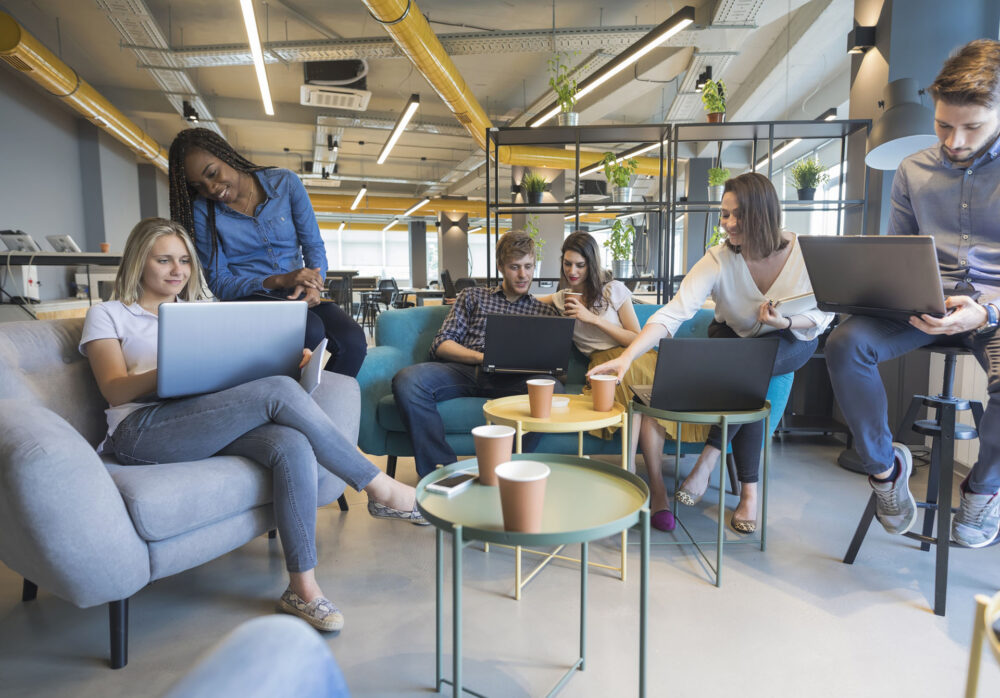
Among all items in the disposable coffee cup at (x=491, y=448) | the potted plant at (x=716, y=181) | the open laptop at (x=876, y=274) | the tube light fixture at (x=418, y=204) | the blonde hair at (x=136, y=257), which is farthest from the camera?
the tube light fixture at (x=418, y=204)

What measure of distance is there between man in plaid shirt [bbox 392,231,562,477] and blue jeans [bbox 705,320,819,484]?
27.3 inches

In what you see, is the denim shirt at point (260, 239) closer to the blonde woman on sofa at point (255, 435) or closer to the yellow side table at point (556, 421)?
the blonde woman on sofa at point (255, 435)

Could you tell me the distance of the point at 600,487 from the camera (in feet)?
4.33

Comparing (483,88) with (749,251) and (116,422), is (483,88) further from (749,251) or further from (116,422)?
(116,422)

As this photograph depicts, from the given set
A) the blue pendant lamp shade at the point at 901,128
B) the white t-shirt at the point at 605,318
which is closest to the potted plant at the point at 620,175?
the white t-shirt at the point at 605,318

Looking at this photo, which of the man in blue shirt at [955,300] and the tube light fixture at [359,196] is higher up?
the tube light fixture at [359,196]

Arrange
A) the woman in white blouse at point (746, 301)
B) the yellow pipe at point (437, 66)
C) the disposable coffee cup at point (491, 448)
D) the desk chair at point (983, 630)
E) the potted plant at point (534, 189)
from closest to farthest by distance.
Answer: the desk chair at point (983, 630) < the disposable coffee cup at point (491, 448) < the woman in white blouse at point (746, 301) < the potted plant at point (534, 189) < the yellow pipe at point (437, 66)

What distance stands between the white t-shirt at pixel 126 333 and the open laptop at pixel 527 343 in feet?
3.90

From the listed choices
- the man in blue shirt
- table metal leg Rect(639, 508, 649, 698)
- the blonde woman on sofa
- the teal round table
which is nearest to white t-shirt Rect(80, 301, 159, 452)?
the blonde woman on sofa

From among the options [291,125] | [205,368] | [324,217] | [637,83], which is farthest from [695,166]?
[324,217]

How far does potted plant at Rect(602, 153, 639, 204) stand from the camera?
401cm

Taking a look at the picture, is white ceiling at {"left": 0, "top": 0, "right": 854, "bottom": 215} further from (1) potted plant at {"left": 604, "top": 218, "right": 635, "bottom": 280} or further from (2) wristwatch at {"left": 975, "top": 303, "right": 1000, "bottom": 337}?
(2) wristwatch at {"left": 975, "top": 303, "right": 1000, "bottom": 337}

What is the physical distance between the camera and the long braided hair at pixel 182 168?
7.47 ft

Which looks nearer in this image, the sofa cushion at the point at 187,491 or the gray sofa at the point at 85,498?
the gray sofa at the point at 85,498
